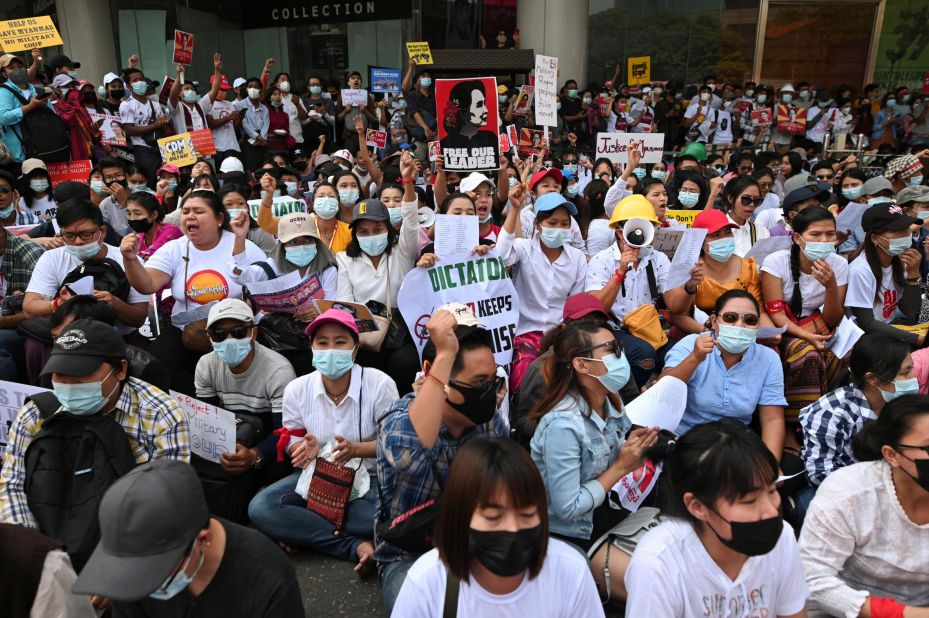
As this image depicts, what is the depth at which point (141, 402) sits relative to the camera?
321cm

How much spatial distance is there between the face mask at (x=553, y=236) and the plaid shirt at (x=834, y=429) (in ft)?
7.35

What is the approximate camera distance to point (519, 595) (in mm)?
2115

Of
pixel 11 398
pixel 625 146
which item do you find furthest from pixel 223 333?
pixel 625 146

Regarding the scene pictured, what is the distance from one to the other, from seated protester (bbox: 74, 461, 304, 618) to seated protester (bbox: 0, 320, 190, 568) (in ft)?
3.17

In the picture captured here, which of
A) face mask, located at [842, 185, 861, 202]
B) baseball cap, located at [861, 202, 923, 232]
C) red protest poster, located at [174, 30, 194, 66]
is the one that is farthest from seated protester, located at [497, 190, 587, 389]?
red protest poster, located at [174, 30, 194, 66]

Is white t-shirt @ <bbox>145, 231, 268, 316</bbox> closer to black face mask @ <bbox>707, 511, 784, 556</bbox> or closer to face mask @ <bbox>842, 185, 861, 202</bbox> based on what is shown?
black face mask @ <bbox>707, 511, 784, 556</bbox>

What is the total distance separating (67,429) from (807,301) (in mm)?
5028

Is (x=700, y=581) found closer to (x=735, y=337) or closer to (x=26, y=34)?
(x=735, y=337)

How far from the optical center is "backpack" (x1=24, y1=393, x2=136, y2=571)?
298cm

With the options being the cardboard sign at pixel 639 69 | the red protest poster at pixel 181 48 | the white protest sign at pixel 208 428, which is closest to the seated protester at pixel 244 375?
the white protest sign at pixel 208 428

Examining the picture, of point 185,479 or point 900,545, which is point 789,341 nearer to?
point 900,545

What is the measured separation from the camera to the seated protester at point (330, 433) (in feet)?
11.8

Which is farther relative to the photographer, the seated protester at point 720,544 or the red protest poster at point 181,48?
the red protest poster at point 181,48

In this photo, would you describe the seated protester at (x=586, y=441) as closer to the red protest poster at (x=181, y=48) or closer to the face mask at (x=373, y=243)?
the face mask at (x=373, y=243)
